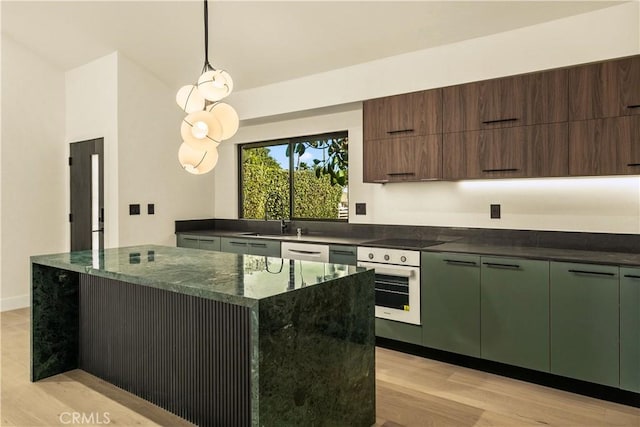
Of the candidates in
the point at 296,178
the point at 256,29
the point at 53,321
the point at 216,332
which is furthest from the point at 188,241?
the point at 216,332

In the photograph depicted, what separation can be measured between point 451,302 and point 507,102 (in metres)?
1.52

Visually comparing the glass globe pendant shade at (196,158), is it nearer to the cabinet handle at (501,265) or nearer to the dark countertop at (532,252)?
the dark countertop at (532,252)

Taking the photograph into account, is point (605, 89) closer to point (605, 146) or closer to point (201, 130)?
point (605, 146)

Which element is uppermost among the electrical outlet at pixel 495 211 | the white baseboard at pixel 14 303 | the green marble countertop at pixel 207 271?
the electrical outlet at pixel 495 211

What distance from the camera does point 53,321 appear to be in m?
3.11

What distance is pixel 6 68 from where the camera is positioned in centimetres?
484

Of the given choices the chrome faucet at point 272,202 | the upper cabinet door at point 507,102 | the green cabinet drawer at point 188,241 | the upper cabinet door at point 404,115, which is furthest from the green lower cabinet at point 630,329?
the green cabinet drawer at point 188,241

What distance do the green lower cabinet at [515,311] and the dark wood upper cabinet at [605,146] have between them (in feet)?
2.41

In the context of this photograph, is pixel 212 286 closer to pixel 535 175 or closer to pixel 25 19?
pixel 535 175

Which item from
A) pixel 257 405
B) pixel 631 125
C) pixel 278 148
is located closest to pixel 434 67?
pixel 631 125

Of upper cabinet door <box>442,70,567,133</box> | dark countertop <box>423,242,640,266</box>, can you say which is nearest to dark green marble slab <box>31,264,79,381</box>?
dark countertop <box>423,242,640,266</box>

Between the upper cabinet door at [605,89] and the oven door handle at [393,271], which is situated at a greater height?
the upper cabinet door at [605,89]

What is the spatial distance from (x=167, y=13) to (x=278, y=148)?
6.36 ft

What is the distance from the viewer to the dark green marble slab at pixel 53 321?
3016 millimetres
